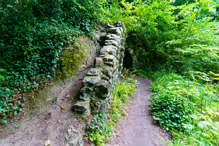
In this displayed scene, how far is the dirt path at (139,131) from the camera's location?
3.02m

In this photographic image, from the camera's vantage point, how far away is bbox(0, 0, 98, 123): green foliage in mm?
2551

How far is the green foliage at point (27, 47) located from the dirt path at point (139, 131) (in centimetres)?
219

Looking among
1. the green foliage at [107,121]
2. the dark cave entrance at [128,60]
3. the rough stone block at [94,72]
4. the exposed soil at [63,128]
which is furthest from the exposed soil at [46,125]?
the dark cave entrance at [128,60]

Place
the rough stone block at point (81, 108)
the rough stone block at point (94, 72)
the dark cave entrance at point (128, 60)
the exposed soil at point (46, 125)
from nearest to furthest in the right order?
the exposed soil at point (46, 125), the rough stone block at point (81, 108), the rough stone block at point (94, 72), the dark cave entrance at point (128, 60)

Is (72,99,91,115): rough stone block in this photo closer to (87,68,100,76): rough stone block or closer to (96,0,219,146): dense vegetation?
(87,68,100,76): rough stone block

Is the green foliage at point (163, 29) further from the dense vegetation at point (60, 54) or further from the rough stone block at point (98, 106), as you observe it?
the rough stone block at point (98, 106)

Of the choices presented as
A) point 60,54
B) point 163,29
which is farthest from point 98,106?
point 163,29

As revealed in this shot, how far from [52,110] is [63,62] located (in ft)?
4.22

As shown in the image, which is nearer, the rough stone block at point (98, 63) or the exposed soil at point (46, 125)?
the exposed soil at point (46, 125)

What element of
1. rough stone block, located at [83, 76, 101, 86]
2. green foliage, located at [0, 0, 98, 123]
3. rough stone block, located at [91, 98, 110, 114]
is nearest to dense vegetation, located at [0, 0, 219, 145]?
green foliage, located at [0, 0, 98, 123]

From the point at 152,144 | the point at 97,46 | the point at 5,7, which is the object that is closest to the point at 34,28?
the point at 5,7

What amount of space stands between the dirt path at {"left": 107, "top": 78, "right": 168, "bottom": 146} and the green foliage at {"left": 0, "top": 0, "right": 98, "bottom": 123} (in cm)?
219

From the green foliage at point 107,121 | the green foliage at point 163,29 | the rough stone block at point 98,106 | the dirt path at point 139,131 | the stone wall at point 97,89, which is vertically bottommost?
the dirt path at point 139,131

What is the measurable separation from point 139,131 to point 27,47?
11.6ft
